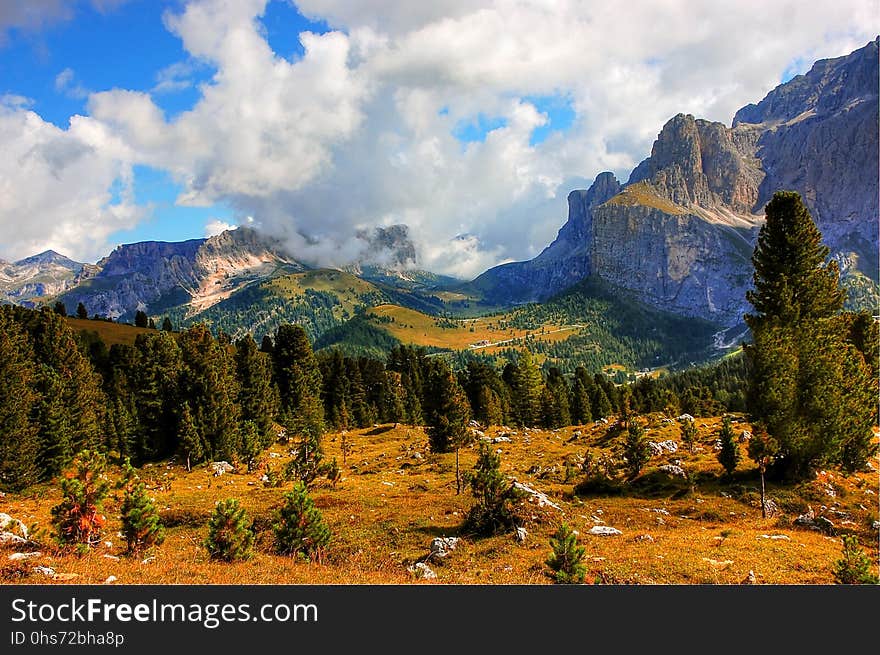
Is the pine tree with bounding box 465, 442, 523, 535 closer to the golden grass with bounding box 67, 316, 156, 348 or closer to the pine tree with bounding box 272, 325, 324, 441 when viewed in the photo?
the pine tree with bounding box 272, 325, 324, 441

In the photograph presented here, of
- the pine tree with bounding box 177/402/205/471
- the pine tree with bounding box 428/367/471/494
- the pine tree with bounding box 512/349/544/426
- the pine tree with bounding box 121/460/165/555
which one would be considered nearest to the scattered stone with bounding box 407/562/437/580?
the pine tree with bounding box 121/460/165/555

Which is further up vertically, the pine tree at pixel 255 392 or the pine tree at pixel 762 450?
the pine tree at pixel 255 392

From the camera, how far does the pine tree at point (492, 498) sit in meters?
27.2

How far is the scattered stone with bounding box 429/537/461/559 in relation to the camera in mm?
22312

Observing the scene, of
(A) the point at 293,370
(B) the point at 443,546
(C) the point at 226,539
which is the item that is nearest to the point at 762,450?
(B) the point at 443,546

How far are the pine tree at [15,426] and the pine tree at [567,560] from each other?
4793 centimetres

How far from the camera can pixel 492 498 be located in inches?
1087

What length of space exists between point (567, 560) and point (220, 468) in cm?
4805

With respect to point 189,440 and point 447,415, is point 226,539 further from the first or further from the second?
point 189,440

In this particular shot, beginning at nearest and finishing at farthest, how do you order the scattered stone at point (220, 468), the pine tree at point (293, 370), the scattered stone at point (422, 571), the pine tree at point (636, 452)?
1. the scattered stone at point (422, 571)
2. the pine tree at point (636, 452)
3. the scattered stone at point (220, 468)
4. the pine tree at point (293, 370)

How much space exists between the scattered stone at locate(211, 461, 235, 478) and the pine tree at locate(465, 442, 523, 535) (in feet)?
116

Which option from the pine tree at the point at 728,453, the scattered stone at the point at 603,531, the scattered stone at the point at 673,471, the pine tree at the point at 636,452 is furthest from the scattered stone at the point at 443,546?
the pine tree at the point at 728,453

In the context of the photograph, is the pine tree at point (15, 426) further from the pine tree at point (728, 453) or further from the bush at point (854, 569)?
the pine tree at point (728, 453)
